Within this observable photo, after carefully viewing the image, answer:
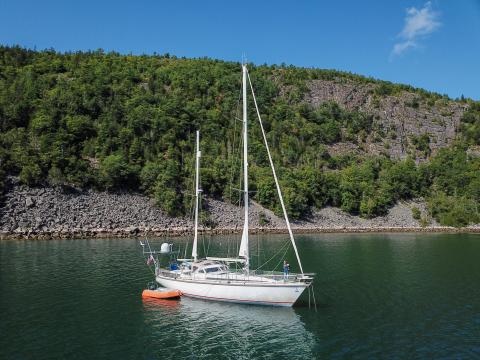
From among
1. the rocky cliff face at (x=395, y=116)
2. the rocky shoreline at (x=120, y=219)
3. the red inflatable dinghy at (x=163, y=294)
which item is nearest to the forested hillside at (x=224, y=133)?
the rocky cliff face at (x=395, y=116)

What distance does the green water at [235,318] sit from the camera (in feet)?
80.6

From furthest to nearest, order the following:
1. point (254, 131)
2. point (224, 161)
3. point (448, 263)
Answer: point (254, 131) → point (224, 161) → point (448, 263)

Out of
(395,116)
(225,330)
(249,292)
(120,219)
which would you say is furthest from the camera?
(395,116)

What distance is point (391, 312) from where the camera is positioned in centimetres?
3216

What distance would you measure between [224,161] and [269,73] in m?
93.8

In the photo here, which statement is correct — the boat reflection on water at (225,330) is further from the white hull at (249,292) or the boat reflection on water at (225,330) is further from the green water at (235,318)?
the white hull at (249,292)

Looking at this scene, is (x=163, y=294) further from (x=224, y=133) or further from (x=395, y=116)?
(x=395, y=116)

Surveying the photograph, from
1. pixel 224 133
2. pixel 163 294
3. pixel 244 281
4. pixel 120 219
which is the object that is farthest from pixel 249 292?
pixel 224 133

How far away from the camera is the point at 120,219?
92.5m

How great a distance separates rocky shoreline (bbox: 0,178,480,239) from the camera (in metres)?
83.8

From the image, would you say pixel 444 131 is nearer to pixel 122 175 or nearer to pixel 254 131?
pixel 254 131

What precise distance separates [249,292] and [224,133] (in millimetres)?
116098

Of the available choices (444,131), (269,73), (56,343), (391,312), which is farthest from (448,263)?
(269,73)

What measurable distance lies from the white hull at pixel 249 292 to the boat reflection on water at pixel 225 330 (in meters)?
0.52
